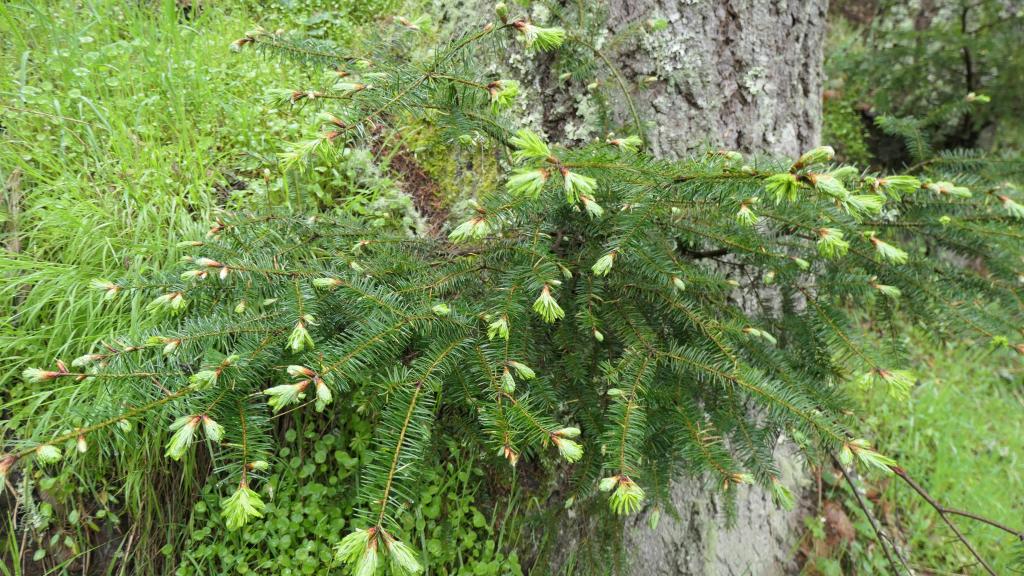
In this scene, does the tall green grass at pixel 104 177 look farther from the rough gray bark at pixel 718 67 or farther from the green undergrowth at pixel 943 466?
the green undergrowth at pixel 943 466

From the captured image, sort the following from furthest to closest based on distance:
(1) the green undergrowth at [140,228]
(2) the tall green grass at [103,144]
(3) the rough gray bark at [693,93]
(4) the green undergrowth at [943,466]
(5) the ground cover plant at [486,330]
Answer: (4) the green undergrowth at [943,466], (3) the rough gray bark at [693,93], (2) the tall green grass at [103,144], (1) the green undergrowth at [140,228], (5) the ground cover plant at [486,330]

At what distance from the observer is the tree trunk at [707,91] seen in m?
1.95

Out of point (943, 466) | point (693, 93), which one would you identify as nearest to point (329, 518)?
point (693, 93)

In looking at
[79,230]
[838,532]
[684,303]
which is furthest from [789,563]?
[79,230]

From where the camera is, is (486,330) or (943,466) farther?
(943,466)

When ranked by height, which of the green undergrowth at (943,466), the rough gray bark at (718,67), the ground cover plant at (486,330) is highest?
the rough gray bark at (718,67)

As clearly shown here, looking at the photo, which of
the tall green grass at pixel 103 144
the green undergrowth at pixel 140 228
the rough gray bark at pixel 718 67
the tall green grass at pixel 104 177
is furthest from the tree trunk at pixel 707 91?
the tall green grass at pixel 103 144

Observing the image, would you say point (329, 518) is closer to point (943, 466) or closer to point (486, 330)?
point (486, 330)

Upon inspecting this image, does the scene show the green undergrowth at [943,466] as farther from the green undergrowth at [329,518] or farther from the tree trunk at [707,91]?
the green undergrowth at [329,518]

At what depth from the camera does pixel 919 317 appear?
1.70 meters

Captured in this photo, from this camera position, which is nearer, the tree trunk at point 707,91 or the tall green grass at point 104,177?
the tall green grass at point 104,177

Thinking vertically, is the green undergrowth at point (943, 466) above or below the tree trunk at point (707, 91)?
below

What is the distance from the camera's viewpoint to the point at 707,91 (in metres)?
1.99

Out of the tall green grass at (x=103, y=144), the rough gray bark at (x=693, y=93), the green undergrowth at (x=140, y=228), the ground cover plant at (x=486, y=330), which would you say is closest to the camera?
the ground cover plant at (x=486, y=330)
